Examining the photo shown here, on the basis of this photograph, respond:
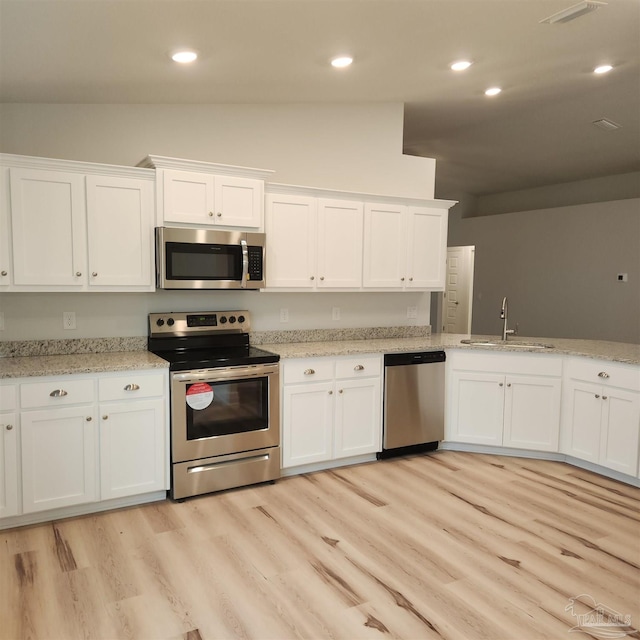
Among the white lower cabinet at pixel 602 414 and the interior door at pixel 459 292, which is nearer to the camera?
the white lower cabinet at pixel 602 414

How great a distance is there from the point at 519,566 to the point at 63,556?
2231 millimetres

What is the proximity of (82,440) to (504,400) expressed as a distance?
300 cm

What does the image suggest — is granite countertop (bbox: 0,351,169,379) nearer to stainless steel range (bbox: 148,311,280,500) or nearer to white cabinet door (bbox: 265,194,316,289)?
stainless steel range (bbox: 148,311,280,500)

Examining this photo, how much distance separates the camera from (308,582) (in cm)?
235

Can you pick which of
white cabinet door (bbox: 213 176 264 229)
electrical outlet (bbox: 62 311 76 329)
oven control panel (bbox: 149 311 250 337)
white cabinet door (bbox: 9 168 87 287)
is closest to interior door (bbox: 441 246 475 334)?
oven control panel (bbox: 149 311 250 337)

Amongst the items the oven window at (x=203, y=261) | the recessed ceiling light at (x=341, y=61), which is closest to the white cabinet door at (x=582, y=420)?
the oven window at (x=203, y=261)

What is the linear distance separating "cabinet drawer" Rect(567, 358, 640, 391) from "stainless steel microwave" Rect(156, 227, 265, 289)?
2.36 metres

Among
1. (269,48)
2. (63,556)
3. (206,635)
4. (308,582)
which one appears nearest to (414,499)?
(308,582)

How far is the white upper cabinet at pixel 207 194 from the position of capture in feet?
10.6

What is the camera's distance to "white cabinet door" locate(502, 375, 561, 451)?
390cm

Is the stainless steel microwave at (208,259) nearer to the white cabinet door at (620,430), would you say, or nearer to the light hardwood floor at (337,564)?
the light hardwood floor at (337,564)

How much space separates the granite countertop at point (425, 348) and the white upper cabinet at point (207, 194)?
93 centimetres

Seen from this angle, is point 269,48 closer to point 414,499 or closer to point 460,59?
point 460,59

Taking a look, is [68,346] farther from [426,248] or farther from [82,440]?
[426,248]
